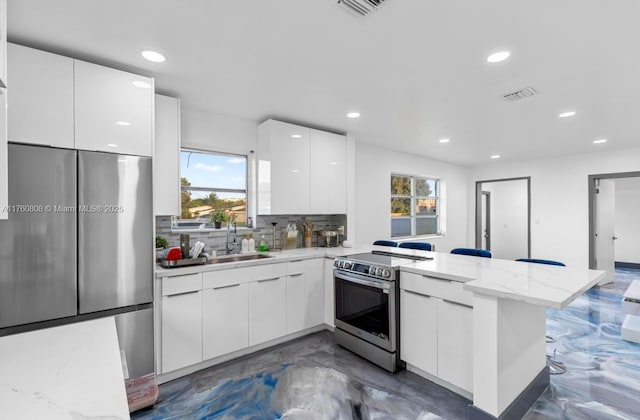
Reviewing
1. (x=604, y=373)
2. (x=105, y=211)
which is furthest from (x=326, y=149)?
(x=604, y=373)

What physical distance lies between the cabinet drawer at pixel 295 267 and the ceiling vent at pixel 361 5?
2.32 meters

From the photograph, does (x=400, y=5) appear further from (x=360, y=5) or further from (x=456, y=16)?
(x=456, y=16)

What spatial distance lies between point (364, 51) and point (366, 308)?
2.16 metres

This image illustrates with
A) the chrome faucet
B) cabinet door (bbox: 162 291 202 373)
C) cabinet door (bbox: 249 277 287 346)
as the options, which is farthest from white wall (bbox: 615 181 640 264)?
cabinet door (bbox: 162 291 202 373)

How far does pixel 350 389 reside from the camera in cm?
232

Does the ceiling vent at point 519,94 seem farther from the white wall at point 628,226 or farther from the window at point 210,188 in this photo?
the white wall at point 628,226

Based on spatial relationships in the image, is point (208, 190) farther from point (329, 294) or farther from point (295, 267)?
point (329, 294)

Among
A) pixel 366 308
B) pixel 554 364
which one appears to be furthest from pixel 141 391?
pixel 554 364

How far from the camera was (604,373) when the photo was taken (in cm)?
255

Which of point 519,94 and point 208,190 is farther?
point 208,190

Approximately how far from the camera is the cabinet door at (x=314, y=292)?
3.28 m

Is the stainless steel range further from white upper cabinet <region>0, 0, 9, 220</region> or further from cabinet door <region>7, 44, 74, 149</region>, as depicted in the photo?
cabinet door <region>7, 44, 74, 149</region>

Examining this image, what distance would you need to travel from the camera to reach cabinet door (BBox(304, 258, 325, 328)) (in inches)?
129

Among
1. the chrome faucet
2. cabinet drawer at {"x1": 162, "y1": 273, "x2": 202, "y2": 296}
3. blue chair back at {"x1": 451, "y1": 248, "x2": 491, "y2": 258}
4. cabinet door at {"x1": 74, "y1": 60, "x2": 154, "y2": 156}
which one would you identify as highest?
cabinet door at {"x1": 74, "y1": 60, "x2": 154, "y2": 156}
